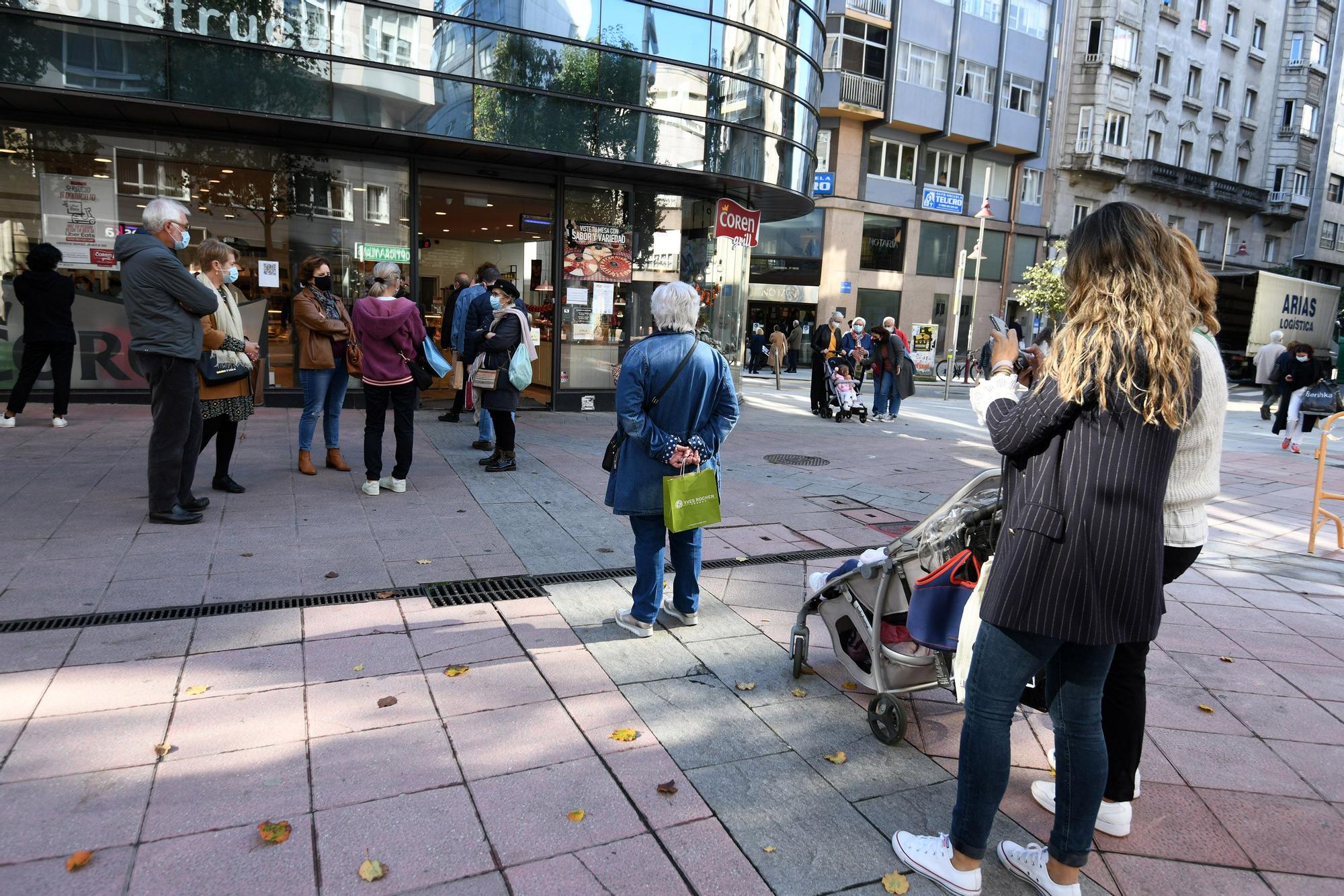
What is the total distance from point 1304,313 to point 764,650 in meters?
30.6

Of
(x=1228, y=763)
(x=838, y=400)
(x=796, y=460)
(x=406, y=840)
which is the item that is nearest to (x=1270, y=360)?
(x=838, y=400)

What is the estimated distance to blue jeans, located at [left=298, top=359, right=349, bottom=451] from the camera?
24.5 feet

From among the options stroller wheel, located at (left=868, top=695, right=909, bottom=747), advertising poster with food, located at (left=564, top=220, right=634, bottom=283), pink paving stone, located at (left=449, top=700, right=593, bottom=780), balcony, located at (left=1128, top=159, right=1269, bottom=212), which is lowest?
pink paving stone, located at (left=449, top=700, right=593, bottom=780)

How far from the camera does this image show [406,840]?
268 centimetres

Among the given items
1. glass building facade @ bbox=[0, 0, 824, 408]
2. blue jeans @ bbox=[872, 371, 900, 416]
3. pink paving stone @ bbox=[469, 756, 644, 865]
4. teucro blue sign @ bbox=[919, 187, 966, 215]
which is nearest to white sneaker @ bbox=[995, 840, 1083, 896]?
pink paving stone @ bbox=[469, 756, 644, 865]

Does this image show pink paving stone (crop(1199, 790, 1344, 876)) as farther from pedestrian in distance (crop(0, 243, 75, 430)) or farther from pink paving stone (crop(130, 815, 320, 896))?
pedestrian in distance (crop(0, 243, 75, 430))

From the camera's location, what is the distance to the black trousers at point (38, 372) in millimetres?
9172

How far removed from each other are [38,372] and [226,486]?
162 inches

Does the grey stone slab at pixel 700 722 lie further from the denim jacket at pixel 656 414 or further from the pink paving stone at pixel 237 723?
the pink paving stone at pixel 237 723

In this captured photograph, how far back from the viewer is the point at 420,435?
1005 cm

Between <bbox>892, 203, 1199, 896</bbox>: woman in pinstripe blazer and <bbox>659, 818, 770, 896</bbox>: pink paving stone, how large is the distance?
76cm

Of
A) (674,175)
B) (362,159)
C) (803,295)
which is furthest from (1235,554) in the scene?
(803,295)

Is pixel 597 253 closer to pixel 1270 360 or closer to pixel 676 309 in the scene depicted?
pixel 676 309

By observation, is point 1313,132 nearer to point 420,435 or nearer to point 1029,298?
point 1029,298
